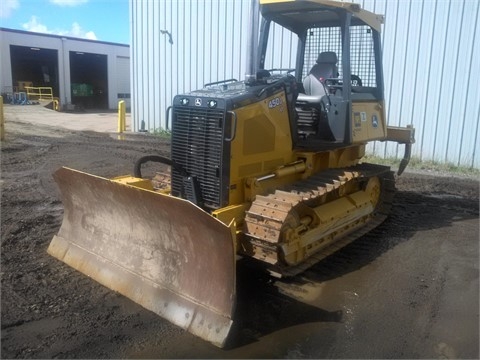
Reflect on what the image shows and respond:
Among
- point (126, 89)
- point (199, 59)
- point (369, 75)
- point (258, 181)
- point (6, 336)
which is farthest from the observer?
point (126, 89)

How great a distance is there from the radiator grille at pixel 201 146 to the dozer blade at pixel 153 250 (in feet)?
2.28

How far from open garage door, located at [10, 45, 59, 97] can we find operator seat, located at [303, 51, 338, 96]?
33.4 m

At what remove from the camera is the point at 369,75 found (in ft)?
21.2

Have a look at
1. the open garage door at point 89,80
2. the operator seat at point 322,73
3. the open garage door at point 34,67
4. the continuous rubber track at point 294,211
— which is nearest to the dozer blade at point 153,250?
the continuous rubber track at point 294,211

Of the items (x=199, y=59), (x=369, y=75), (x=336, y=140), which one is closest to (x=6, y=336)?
(x=336, y=140)

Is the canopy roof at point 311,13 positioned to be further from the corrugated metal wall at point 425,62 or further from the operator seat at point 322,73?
the corrugated metal wall at point 425,62

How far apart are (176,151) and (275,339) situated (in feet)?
7.04

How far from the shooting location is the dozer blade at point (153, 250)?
3.62 meters

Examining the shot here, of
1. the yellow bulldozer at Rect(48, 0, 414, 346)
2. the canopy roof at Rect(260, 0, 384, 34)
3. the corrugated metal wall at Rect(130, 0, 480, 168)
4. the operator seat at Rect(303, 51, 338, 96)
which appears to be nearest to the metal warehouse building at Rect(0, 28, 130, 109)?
the corrugated metal wall at Rect(130, 0, 480, 168)

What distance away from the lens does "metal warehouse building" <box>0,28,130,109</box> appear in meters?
33.3

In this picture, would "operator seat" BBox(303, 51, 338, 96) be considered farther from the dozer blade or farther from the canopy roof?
the dozer blade

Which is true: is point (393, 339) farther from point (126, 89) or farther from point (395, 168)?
point (126, 89)

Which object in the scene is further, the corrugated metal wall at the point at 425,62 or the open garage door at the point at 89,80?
the open garage door at the point at 89,80

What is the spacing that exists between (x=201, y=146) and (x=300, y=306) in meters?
1.77
